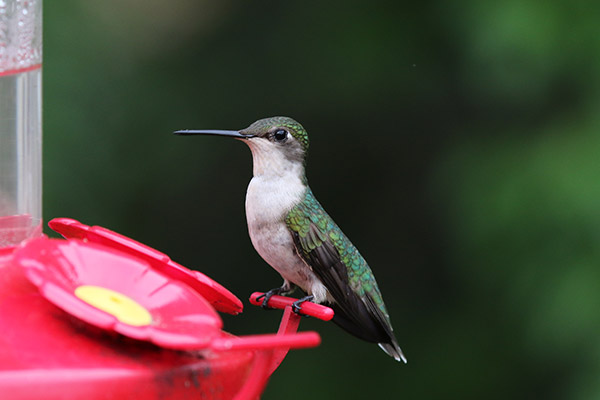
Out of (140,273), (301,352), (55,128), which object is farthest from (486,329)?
(140,273)

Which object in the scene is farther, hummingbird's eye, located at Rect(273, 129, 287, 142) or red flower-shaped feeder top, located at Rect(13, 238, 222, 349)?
hummingbird's eye, located at Rect(273, 129, 287, 142)

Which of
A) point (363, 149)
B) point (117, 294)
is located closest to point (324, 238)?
point (117, 294)

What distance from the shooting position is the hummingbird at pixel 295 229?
7.57 feet

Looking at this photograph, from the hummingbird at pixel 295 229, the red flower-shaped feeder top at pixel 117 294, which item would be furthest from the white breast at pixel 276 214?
the red flower-shaped feeder top at pixel 117 294

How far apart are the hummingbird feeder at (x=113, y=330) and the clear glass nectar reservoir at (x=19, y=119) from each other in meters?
0.11

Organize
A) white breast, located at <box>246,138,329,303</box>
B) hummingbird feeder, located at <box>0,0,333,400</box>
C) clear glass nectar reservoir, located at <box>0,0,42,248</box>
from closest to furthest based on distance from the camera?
1. hummingbird feeder, located at <box>0,0,333,400</box>
2. clear glass nectar reservoir, located at <box>0,0,42,248</box>
3. white breast, located at <box>246,138,329,303</box>

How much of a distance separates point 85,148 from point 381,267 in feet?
5.75

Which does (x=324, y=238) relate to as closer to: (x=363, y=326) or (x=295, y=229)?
(x=295, y=229)

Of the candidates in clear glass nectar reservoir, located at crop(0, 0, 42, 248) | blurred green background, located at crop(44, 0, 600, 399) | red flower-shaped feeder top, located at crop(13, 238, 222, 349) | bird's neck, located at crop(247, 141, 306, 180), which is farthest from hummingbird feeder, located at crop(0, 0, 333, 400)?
blurred green background, located at crop(44, 0, 600, 399)

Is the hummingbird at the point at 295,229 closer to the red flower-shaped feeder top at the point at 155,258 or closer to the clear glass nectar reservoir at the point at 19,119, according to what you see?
the clear glass nectar reservoir at the point at 19,119

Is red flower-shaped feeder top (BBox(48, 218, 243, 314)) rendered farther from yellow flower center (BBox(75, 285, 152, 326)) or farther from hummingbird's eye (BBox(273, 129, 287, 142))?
hummingbird's eye (BBox(273, 129, 287, 142))

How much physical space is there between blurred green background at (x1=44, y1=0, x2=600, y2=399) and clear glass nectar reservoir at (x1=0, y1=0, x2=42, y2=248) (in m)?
1.79

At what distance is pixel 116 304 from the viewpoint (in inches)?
49.8

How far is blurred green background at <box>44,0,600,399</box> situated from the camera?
3033 millimetres
